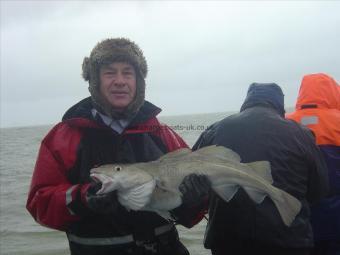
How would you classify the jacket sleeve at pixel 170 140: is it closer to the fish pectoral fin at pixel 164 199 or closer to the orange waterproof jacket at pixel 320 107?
the fish pectoral fin at pixel 164 199

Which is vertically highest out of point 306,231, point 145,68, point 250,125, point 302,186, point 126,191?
point 145,68

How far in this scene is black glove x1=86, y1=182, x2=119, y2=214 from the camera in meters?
3.71

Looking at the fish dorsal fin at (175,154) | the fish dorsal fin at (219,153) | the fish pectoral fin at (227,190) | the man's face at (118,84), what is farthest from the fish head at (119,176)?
the man's face at (118,84)

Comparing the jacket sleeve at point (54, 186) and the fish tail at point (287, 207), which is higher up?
the jacket sleeve at point (54, 186)

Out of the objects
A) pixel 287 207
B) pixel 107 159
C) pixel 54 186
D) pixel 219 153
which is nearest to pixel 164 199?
pixel 219 153

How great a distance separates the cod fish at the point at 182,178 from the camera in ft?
12.1

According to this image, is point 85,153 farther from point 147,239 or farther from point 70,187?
point 147,239

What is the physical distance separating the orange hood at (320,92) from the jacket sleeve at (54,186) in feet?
9.60

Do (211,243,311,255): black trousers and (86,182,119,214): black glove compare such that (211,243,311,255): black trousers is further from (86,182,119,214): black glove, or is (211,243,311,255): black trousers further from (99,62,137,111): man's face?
(99,62,137,111): man's face

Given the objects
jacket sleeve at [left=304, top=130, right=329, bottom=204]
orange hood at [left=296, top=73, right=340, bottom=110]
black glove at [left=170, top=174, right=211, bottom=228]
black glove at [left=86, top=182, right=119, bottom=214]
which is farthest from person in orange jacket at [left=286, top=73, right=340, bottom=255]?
black glove at [left=86, top=182, right=119, bottom=214]

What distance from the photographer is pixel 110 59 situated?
4434 mm

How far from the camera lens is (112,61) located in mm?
4449

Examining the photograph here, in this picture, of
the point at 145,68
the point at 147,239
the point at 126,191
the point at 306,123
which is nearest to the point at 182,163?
the point at 126,191

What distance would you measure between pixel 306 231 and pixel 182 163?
1.42 meters
